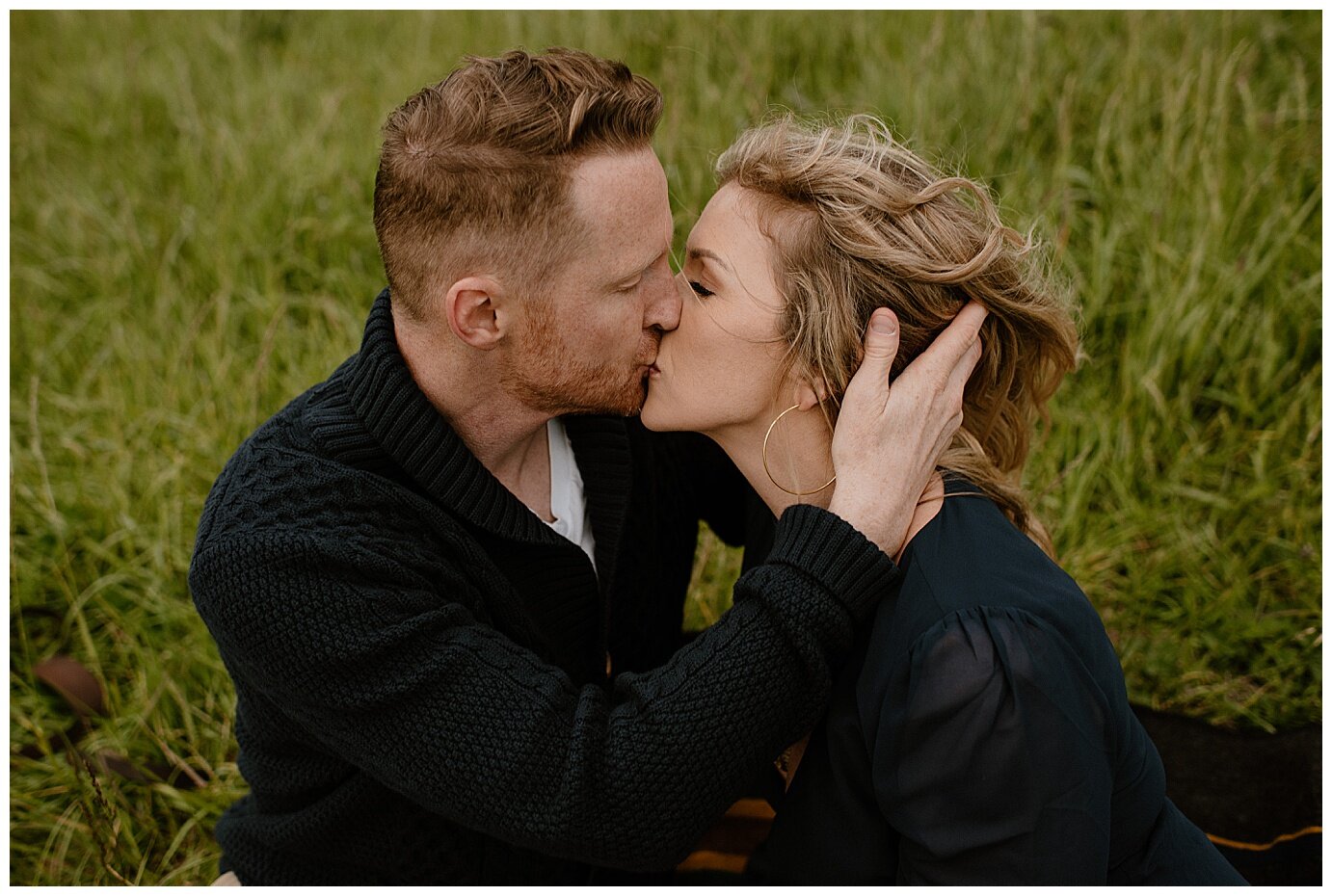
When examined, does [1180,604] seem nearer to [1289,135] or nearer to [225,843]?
[1289,135]

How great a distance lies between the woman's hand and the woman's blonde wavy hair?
5 cm

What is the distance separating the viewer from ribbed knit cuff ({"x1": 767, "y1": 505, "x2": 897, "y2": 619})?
190 centimetres

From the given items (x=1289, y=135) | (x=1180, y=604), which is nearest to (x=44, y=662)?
(x=1180, y=604)

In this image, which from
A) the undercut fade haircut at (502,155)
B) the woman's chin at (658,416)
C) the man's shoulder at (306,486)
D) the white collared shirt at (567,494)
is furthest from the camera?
the white collared shirt at (567,494)

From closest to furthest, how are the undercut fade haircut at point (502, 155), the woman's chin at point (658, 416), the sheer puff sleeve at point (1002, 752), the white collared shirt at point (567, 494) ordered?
the sheer puff sleeve at point (1002, 752) < the undercut fade haircut at point (502, 155) < the woman's chin at point (658, 416) < the white collared shirt at point (567, 494)

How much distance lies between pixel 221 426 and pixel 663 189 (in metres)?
2.34

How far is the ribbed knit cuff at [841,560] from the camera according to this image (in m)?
1.90

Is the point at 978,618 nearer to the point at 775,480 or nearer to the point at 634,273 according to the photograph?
the point at 775,480

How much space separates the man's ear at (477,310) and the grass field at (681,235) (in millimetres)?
1121

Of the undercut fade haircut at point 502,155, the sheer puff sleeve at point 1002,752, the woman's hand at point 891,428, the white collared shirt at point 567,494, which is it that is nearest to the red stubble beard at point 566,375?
the undercut fade haircut at point 502,155

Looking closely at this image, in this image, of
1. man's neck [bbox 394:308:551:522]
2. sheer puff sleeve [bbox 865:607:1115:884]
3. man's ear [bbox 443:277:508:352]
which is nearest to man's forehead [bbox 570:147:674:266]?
man's ear [bbox 443:277:508:352]

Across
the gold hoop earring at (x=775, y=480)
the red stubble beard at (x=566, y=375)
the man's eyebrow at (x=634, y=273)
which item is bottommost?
the gold hoop earring at (x=775, y=480)

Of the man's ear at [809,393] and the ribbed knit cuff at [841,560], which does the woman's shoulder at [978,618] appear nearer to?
the ribbed knit cuff at [841,560]

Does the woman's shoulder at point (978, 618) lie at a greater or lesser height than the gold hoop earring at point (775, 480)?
lesser
